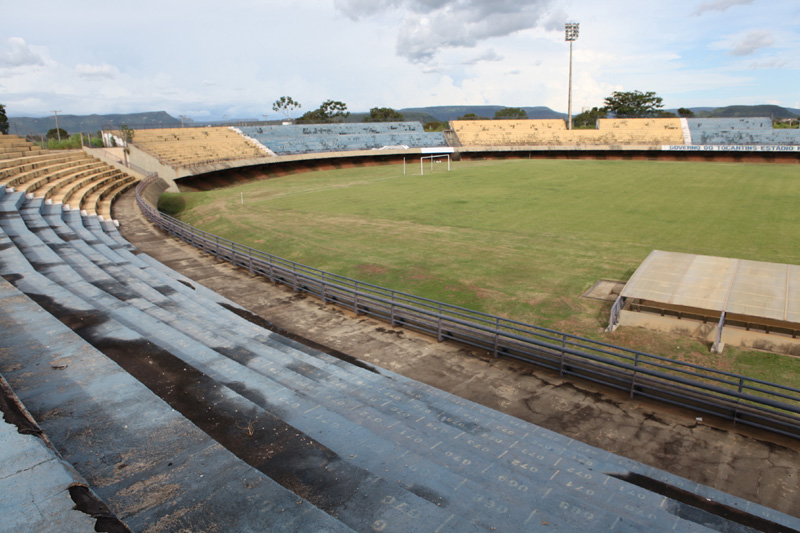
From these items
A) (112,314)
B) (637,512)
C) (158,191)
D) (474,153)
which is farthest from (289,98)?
(637,512)

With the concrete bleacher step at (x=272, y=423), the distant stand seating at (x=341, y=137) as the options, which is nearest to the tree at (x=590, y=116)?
the distant stand seating at (x=341, y=137)

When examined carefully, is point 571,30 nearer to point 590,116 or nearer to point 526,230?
point 590,116

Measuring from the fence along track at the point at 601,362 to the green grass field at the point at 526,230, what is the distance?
1261 mm

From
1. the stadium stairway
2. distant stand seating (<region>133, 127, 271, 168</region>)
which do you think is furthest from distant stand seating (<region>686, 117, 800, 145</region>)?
the stadium stairway

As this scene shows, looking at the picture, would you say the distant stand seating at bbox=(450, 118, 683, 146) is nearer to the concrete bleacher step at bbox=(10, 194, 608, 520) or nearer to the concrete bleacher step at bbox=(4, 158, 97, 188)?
the concrete bleacher step at bbox=(4, 158, 97, 188)

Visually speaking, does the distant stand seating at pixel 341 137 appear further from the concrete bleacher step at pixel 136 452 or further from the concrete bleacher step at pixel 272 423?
the concrete bleacher step at pixel 136 452

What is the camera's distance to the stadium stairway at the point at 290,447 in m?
5.40

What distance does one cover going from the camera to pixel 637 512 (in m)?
6.30

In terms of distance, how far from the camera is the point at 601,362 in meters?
11.0

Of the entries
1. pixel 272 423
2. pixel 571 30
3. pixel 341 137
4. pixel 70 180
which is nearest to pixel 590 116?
pixel 571 30

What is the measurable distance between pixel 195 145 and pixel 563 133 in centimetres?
5694

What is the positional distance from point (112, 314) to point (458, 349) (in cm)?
871

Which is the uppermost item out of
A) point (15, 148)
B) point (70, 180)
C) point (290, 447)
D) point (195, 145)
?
point (195, 145)

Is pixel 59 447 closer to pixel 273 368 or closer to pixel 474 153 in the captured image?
pixel 273 368
